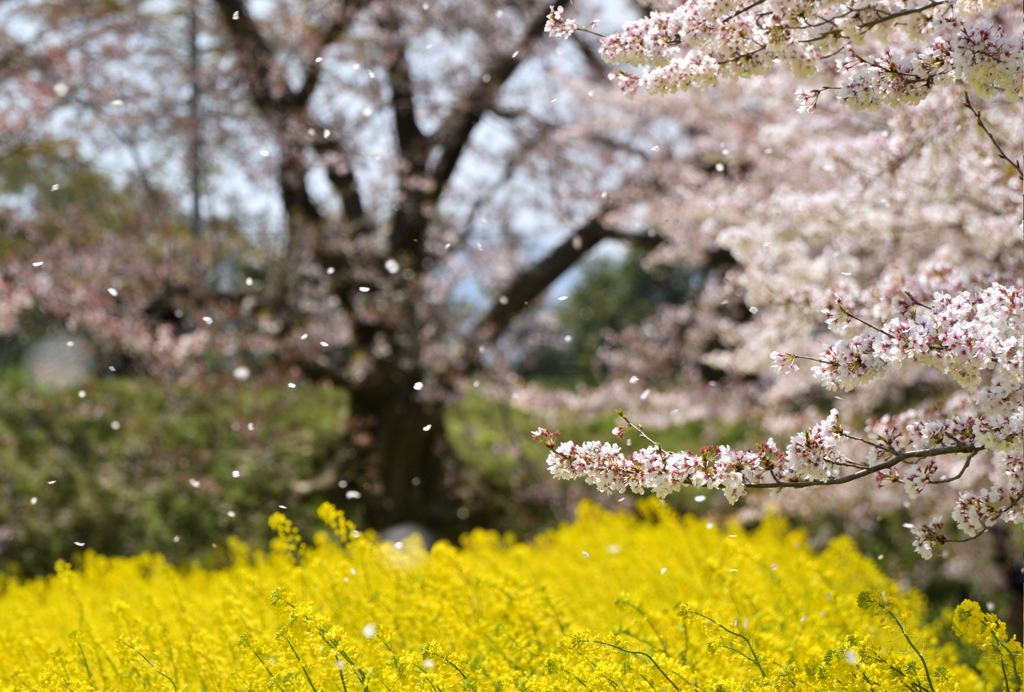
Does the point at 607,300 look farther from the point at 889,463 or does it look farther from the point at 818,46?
the point at 889,463

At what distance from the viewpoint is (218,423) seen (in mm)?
9867

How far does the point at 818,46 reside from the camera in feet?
9.82

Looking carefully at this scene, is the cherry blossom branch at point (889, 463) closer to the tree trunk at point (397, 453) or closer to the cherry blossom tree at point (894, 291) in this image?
the cherry blossom tree at point (894, 291)

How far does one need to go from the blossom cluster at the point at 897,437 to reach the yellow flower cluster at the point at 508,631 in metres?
0.50

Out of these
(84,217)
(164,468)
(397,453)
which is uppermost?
(84,217)

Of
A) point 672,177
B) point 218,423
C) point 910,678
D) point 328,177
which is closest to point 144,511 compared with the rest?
point 218,423

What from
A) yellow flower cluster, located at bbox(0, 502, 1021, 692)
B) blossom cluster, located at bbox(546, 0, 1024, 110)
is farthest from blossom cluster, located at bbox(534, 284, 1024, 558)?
blossom cluster, located at bbox(546, 0, 1024, 110)

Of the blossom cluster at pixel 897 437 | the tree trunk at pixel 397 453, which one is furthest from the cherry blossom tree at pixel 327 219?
the blossom cluster at pixel 897 437

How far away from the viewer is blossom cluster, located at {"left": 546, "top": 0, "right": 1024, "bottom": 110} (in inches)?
105

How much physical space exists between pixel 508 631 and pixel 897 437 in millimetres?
1656

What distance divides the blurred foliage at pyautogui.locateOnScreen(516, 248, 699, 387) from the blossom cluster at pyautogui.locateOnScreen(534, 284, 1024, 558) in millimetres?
14656

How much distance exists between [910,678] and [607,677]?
0.90m

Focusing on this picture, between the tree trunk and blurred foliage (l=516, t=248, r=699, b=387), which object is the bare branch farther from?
blurred foliage (l=516, t=248, r=699, b=387)

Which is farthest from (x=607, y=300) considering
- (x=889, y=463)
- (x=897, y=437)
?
(x=889, y=463)
